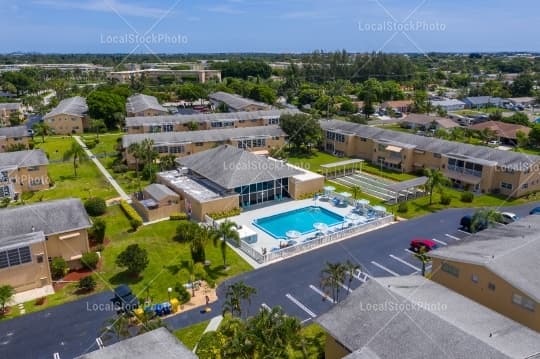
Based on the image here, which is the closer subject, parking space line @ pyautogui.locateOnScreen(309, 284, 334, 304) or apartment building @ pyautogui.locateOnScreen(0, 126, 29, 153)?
parking space line @ pyautogui.locateOnScreen(309, 284, 334, 304)

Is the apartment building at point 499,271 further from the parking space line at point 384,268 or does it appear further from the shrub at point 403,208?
the shrub at point 403,208

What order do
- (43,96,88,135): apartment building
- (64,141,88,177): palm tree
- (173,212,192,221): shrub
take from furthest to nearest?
(43,96,88,135): apartment building < (64,141,88,177): palm tree < (173,212,192,221): shrub

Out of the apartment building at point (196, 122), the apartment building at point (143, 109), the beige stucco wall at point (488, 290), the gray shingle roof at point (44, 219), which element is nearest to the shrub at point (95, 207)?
the gray shingle roof at point (44, 219)

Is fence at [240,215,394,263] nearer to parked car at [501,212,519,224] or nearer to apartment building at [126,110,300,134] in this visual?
parked car at [501,212,519,224]

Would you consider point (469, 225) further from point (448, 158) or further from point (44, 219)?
point (44, 219)

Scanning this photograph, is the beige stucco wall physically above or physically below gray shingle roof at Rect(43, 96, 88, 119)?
below

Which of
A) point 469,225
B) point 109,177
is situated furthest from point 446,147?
point 109,177

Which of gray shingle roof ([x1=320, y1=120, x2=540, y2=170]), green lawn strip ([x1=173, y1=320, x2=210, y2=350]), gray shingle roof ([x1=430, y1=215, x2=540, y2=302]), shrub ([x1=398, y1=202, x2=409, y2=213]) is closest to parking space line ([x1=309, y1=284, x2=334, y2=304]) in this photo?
gray shingle roof ([x1=430, y1=215, x2=540, y2=302])
